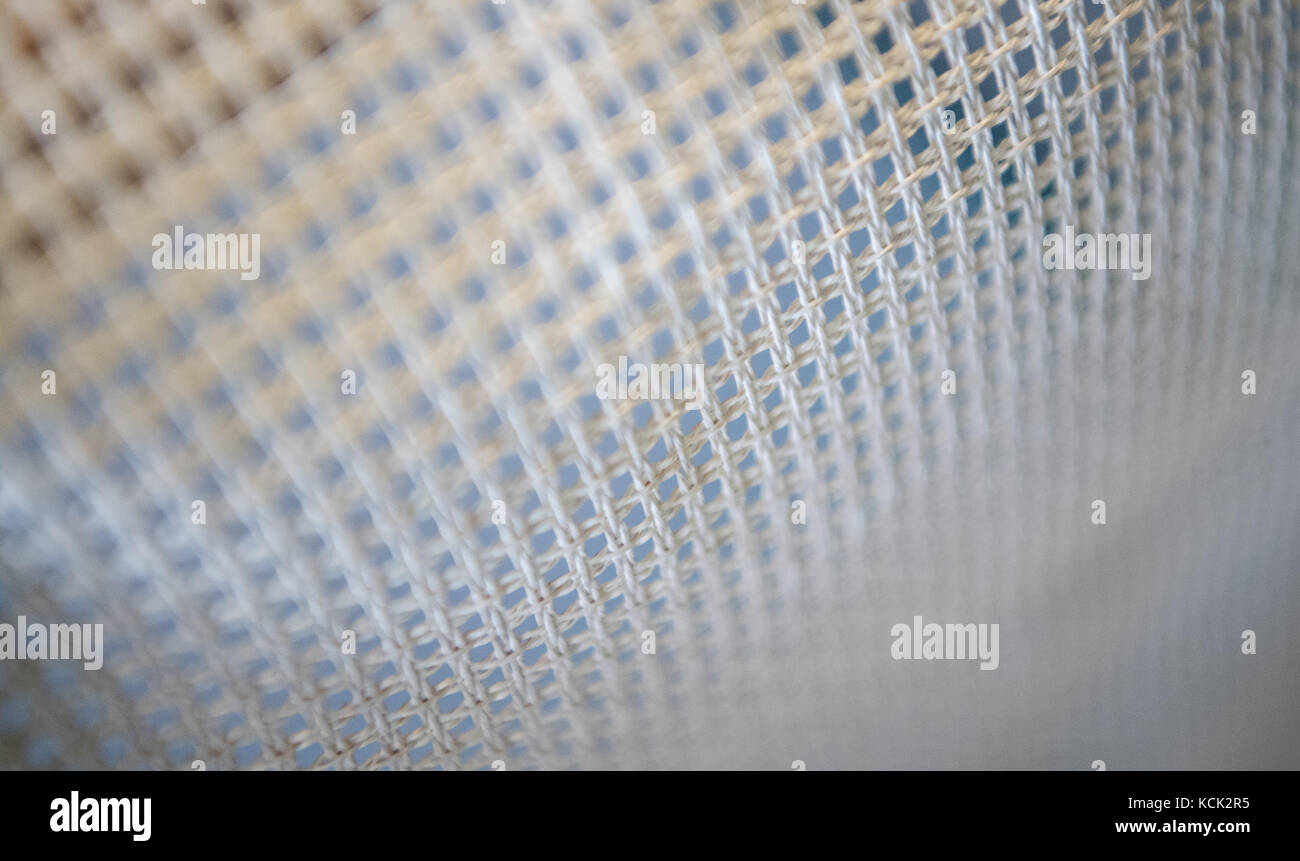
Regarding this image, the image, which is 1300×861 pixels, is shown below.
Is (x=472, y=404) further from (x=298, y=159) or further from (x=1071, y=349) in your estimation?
(x=1071, y=349)

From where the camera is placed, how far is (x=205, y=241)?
152mm

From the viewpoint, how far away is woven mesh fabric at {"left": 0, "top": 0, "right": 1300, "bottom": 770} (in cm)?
15

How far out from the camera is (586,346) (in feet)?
0.57

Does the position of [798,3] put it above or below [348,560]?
above

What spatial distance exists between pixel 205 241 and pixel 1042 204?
0.18 meters

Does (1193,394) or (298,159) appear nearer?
(298,159)

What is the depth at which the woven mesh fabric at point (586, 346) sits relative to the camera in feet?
0.51

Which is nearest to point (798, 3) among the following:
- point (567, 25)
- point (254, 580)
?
point (567, 25)

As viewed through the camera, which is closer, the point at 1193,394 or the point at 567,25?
the point at 567,25

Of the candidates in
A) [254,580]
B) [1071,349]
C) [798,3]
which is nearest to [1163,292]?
[1071,349]

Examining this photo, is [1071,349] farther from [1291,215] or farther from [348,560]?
[348,560]

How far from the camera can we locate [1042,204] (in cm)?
22
